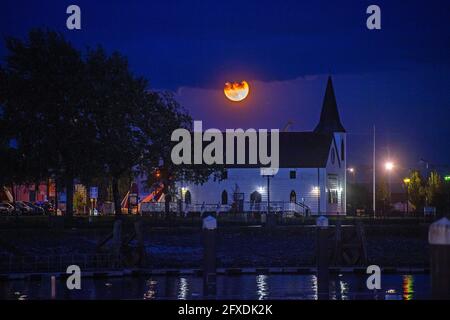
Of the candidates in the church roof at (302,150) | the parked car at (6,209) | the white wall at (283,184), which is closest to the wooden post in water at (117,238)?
the parked car at (6,209)

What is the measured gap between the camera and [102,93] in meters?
60.6

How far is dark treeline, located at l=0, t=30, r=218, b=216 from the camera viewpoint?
59.1m

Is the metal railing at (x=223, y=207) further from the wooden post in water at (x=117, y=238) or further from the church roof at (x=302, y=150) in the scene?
the wooden post in water at (x=117, y=238)

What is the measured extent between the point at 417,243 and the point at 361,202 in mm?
70370

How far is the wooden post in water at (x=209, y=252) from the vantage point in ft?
69.2

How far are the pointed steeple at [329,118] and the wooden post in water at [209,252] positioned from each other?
91.5 m

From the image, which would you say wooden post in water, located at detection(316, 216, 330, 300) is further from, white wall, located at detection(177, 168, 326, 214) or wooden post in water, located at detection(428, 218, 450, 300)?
white wall, located at detection(177, 168, 326, 214)

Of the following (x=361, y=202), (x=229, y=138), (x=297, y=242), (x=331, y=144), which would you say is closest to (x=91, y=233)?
(x=297, y=242)

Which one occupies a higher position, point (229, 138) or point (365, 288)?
point (229, 138)

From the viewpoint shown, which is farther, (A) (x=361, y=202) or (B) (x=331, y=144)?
(A) (x=361, y=202)

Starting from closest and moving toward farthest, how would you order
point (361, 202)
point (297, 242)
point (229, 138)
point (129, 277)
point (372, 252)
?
1. point (129, 277)
2. point (372, 252)
3. point (297, 242)
4. point (229, 138)
5. point (361, 202)
